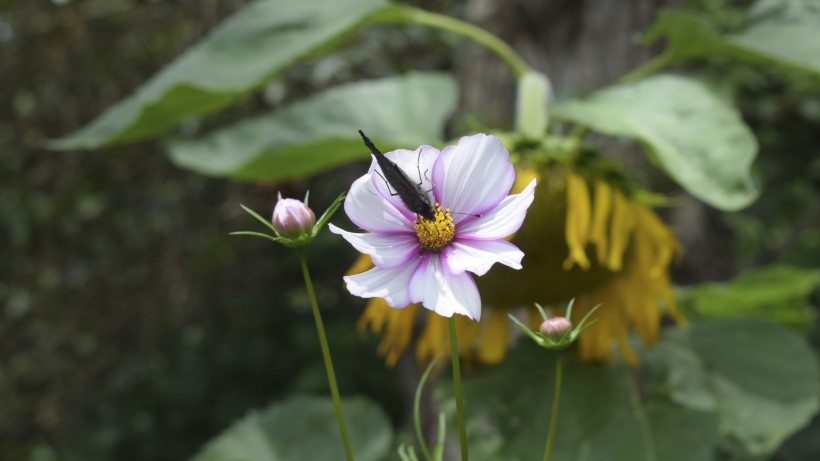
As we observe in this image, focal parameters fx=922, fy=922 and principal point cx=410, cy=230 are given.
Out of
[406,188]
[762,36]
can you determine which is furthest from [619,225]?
[406,188]

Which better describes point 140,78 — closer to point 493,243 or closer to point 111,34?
point 111,34

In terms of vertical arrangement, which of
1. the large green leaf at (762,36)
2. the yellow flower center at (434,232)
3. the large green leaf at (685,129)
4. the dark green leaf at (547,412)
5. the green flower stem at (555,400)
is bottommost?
the dark green leaf at (547,412)

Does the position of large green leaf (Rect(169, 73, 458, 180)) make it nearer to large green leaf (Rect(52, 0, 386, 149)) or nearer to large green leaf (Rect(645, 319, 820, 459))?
large green leaf (Rect(52, 0, 386, 149))

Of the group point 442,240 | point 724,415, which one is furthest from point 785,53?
point 442,240

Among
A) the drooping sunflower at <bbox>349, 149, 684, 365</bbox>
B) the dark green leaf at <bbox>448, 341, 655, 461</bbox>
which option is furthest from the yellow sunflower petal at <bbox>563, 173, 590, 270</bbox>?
the dark green leaf at <bbox>448, 341, 655, 461</bbox>

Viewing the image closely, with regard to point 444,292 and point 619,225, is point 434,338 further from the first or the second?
point 444,292

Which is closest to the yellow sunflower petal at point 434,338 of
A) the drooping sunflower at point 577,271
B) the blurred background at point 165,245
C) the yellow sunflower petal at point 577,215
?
the drooping sunflower at point 577,271

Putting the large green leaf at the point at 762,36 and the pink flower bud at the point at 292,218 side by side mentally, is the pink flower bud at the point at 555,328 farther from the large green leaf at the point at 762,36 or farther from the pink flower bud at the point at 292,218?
the large green leaf at the point at 762,36
